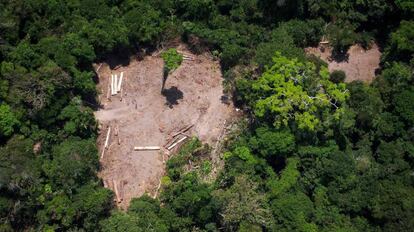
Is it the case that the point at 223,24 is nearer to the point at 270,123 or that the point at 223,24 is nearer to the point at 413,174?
the point at 270,123

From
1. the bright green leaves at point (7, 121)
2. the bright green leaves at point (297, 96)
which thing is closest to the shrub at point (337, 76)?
the bright green leaves at point (297, 96)

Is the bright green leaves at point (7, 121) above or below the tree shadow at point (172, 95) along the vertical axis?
above

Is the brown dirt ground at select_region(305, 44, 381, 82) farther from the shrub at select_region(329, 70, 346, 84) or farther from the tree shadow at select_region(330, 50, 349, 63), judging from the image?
the shrub at select_region(329, 70, 346, 84)

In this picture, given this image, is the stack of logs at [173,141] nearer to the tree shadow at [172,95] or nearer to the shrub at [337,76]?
the tree shadow at [172,95]

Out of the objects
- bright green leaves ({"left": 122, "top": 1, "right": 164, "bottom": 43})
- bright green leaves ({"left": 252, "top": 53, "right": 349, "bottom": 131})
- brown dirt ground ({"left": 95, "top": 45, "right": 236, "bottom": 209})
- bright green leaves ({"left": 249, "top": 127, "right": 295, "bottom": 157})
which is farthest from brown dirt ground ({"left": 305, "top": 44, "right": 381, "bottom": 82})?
bright green leaves ({"left": 122, "top": 1, "right": 164, "bottom": 43})

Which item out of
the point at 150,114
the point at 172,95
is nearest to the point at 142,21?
the point at 172,95
